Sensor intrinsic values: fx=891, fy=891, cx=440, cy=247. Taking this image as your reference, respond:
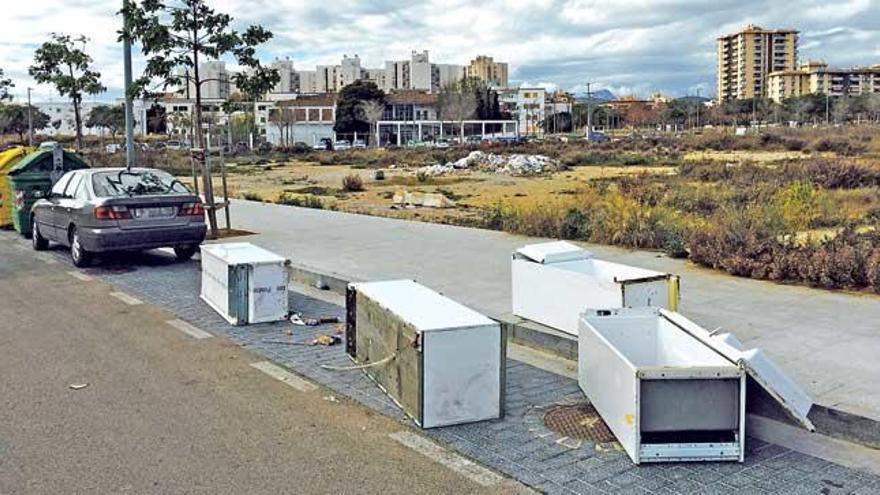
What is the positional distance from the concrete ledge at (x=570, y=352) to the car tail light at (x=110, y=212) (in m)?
2.60

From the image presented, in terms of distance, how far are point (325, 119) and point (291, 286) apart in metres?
137

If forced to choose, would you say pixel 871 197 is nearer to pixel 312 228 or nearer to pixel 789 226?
pixel 789 226

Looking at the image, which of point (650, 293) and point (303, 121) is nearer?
point (650, 293)

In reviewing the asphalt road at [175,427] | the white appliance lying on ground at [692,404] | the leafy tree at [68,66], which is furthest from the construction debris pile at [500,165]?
the white appliance lying on ground at [692,404]

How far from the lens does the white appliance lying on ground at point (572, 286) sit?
24.0 ft

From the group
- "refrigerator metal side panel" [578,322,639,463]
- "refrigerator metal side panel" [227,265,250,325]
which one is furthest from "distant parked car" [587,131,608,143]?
"refrigerator metal side panel" [578,322,639,463]

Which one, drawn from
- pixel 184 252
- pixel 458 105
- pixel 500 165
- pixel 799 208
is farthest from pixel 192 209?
pixel 458 105

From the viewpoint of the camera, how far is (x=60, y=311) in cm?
983

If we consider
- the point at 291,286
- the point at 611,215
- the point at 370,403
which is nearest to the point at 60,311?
the point at 291,286

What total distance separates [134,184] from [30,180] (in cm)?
508

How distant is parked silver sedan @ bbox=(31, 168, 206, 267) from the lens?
1233cm

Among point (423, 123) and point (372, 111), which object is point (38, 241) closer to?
point (372, 111)

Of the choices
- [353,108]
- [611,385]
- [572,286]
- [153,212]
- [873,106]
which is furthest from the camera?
[353,108]

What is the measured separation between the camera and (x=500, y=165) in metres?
53.6
